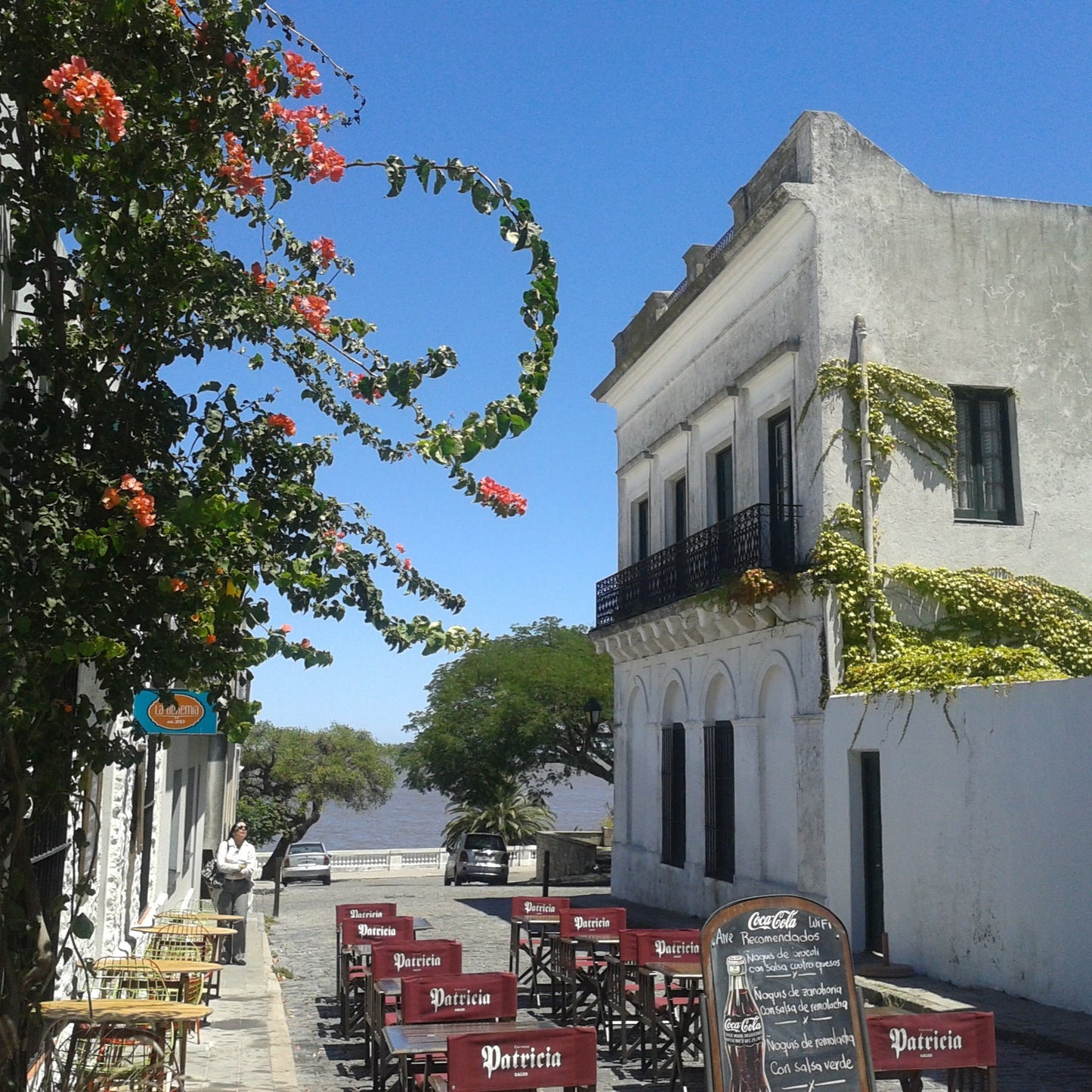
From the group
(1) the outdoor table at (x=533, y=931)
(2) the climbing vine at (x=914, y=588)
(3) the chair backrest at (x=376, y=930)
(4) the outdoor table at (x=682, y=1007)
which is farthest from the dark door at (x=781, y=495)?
(4) the outdoor table at (x=682, y=1007)

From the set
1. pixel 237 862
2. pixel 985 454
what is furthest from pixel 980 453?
pixel 237 862

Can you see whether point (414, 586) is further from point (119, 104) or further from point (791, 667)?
point (791, 667)

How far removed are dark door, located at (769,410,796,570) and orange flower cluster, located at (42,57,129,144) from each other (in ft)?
45.1

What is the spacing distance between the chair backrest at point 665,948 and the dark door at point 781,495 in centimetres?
797

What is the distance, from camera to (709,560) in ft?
65.5

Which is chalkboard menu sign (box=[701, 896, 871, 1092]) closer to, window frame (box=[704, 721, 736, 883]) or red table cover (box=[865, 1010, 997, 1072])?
red table cover (box=[865, 1010, 997, 1072])

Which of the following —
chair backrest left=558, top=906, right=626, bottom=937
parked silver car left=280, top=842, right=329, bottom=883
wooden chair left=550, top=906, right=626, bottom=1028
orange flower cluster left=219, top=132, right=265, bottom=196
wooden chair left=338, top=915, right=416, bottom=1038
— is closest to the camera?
orange flower cluster left=219, top=132, right=265, bottom=196

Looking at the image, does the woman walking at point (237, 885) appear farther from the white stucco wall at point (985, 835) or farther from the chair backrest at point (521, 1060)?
the chair backrest at point (521, 1060)

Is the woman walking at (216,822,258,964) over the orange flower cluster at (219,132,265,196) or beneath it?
beneath

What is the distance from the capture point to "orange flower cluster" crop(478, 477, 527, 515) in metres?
6.37

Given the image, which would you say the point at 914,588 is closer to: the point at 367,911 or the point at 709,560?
the point at 709,560

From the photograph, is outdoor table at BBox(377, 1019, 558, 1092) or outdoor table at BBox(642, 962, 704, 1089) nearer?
outdoor table at BBox(377, 1019, 558, 1092)

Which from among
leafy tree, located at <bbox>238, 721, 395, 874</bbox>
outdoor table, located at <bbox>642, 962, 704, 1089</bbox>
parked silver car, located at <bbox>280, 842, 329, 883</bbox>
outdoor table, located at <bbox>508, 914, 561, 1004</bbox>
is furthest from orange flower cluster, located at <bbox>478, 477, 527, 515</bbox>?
leafy tree, located at <bbox>238, 721, 395, 874</bbox>

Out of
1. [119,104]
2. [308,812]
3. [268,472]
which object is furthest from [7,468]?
[308,812]
